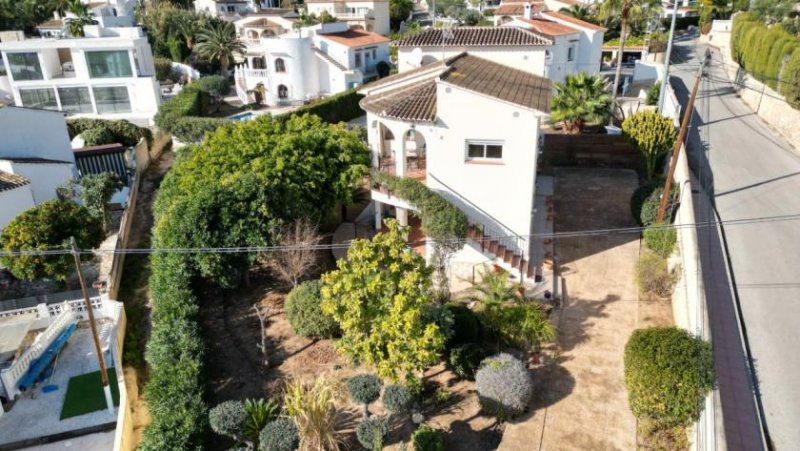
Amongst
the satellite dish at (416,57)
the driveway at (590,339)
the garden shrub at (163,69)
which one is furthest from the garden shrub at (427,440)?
the garden shrub at (163,69)

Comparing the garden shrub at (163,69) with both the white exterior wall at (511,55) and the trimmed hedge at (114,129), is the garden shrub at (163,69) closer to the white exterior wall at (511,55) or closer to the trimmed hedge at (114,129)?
the trimmed hedge at (114,129)

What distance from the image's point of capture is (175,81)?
69.0m

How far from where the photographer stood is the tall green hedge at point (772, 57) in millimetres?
33094

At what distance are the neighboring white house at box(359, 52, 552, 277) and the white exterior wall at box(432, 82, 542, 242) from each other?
0.12 feet

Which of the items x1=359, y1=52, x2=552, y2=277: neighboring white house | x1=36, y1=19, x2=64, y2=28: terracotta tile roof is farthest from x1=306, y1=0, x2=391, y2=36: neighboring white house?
x1=359, y1=52, x2=552, y2=277: neighboring white house

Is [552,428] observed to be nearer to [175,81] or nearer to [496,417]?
[496,417]

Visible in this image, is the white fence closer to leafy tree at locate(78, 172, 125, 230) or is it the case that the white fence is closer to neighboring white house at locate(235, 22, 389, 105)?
leafy tree at locate(78, 172, 125, 230)

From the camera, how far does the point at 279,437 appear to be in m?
13.8

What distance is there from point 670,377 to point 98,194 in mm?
29164

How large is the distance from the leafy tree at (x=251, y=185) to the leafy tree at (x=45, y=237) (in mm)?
3515

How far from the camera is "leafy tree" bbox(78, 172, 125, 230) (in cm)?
2997

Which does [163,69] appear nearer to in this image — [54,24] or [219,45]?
[219,45]

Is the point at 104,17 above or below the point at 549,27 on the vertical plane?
above

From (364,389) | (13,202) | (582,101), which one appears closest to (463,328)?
(364,389)
